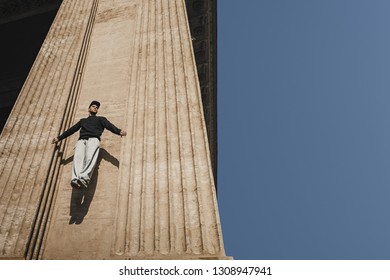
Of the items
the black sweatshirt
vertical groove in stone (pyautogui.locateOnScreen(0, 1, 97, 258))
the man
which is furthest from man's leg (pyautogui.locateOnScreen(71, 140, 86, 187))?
vertical groove in stone (pyautogui.locateOnScreen(0, 1, 97, 258))

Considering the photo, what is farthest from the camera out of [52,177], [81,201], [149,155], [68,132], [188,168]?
[52,177]

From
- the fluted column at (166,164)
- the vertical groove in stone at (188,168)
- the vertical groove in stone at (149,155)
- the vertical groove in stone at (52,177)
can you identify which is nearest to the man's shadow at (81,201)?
the vertical groove in stone at (52,177)

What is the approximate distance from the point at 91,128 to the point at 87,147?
1.49 feet

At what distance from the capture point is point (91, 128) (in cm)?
618

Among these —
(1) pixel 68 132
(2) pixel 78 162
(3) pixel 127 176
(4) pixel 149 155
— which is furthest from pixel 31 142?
(4) pixel 149 155

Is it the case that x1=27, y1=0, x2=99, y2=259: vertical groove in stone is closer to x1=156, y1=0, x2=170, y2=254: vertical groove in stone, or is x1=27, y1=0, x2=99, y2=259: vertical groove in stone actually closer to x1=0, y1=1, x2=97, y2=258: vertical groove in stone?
x1=0, y1=1, x2=97, y2=258: vertical groove in stone

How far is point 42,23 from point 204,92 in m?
11.7

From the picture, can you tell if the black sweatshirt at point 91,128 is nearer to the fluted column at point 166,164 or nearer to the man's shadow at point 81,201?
the fluted column at point 166,164

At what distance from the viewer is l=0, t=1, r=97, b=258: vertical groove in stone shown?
5.56m

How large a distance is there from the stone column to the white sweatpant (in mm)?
551

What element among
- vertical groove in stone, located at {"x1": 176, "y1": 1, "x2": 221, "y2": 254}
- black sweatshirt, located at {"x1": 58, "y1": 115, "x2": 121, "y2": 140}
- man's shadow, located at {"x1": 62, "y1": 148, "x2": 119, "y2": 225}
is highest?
black sweatshirt, located at {"x1": 58, "y1": 115, "x2": 121, "y2": 140}

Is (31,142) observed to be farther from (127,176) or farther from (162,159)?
(162,159)
